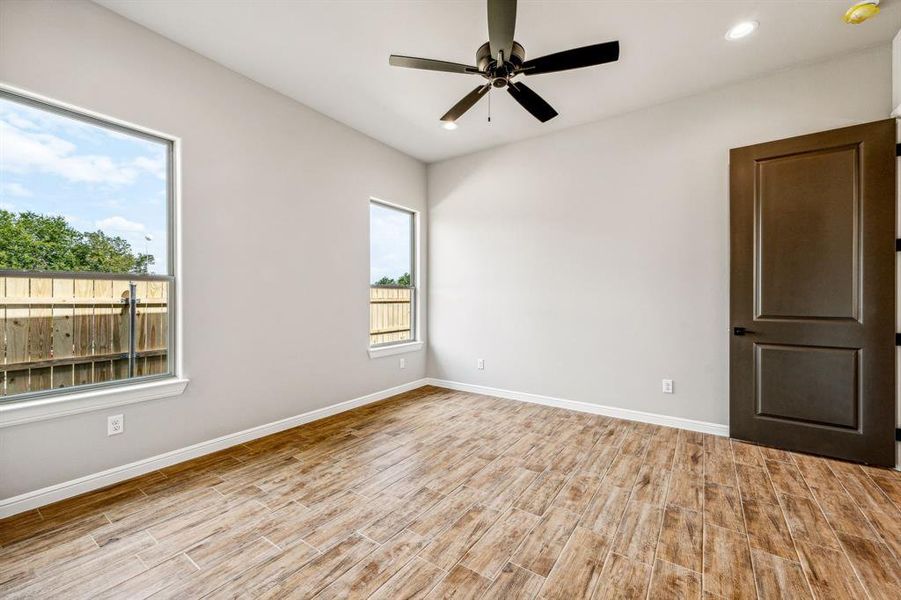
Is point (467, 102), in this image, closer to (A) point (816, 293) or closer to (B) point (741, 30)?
(B) point (741, 30)

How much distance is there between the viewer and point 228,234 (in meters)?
3.05

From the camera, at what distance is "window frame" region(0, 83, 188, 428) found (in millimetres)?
2162

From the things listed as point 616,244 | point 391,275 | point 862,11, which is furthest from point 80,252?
point 862,11

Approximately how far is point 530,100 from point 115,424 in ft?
11.7

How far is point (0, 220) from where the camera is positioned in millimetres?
2131

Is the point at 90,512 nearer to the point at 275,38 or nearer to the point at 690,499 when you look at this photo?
the point at 275,38

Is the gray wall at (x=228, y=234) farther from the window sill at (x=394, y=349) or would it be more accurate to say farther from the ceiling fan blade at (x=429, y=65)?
the ceiling fan blade at (x=429, y=65)

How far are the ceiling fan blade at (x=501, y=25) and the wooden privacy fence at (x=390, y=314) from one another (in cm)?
290

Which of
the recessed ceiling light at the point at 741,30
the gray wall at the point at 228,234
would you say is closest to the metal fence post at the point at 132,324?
the gray wall at the point at 228,234

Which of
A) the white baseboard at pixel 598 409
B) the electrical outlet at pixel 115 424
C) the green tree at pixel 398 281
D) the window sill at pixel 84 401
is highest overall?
the green tree at pixel 398 281

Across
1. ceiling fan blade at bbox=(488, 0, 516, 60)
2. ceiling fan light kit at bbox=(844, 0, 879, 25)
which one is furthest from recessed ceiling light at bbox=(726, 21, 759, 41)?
ceiling fan blade at bbox=(488, 0, 516, 60)

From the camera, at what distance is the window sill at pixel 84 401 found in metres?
2.11

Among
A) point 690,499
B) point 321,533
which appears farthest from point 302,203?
point 690,499

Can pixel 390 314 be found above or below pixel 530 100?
below
